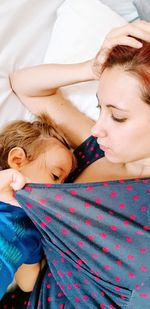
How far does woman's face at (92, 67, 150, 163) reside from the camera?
3.70ft

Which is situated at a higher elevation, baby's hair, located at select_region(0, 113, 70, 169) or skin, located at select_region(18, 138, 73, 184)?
baby's hair, located at select_region(0, 113, 70, 169)

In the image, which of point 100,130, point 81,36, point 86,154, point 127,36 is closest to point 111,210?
point 100,130

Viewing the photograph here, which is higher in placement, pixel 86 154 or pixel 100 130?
pixel 100 130

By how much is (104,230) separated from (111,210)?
0.17ft

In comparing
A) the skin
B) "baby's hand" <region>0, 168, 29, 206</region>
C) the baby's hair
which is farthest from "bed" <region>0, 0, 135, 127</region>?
"baby's hand" <region>0, 168, 29, 206</region>

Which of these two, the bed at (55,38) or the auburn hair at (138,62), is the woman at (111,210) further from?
the bed at (55,38)

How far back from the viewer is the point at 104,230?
1.18m

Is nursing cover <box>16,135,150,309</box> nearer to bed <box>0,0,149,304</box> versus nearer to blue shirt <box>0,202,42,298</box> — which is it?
blue shirt <box>0,202,42,298</box>

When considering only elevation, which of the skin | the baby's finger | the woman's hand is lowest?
the skin

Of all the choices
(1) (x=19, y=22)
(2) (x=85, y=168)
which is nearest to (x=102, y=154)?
(2) (x=85, y=168)

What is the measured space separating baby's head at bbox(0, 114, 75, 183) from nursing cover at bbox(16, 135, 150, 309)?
181 mm

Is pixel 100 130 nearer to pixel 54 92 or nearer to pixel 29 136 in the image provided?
pixel 29 136

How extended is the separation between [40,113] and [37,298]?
0.56 m

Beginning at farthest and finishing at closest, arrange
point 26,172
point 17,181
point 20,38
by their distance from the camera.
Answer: point 20,38 → point 26,172 → point 17,181
